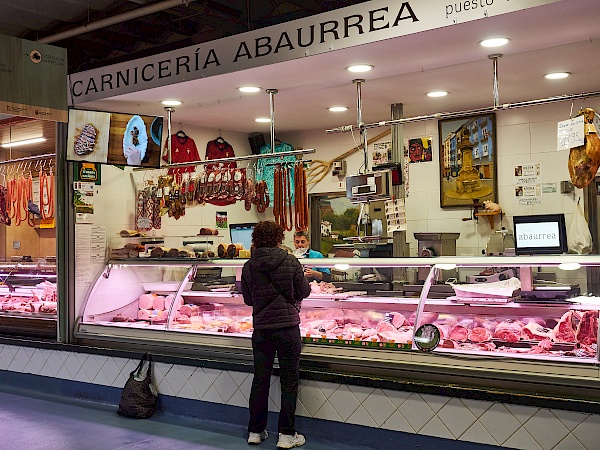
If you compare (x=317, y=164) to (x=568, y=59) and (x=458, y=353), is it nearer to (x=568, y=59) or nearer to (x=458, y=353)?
(x=568, y=59)

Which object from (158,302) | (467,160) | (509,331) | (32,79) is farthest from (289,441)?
(467,160)

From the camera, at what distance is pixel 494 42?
5.43 metres

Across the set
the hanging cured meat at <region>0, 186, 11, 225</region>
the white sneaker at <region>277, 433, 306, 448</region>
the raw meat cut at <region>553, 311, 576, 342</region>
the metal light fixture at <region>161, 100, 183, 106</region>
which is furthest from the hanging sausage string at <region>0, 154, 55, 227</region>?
the raw meat cut at <region>553, 311, 576, 342</region>

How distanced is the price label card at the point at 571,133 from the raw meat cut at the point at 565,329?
1186 millimetres

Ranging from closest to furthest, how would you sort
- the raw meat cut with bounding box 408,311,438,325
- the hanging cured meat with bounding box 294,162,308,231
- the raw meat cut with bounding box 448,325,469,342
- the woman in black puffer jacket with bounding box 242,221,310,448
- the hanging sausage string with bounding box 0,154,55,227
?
the raw meat cut with bounding box 448,325,469,342, the raw meat cut with bounding box 408,311,438,325, the woman in black puffer jacket with bounding box 242,221,310,448, the hanging cured meat with bounding box 294,162,308,231, the hanging sausage string with bounding box 0,154,55,227

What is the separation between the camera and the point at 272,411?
5910 millimetres

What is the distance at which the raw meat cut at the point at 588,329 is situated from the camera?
15.6 ft

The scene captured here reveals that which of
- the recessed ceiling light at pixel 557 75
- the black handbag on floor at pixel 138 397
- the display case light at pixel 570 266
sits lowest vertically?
the black handbag on floor at pixel 138 397

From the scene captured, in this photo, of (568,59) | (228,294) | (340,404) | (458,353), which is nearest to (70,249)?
(228,294)

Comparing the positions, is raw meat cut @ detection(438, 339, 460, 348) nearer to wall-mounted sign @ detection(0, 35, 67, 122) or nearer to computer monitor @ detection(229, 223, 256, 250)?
wall-mounted sign @ detection(0, 35, 67, 122)

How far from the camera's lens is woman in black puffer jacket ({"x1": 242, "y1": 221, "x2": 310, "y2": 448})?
5.49 metres

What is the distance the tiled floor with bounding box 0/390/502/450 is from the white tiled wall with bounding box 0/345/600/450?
0.16 m

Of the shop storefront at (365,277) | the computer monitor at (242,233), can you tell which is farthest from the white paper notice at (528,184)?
the computer monitor at (242,233)

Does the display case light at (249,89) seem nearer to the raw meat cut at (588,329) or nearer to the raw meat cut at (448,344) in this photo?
the raw meat cut at (448,344)
